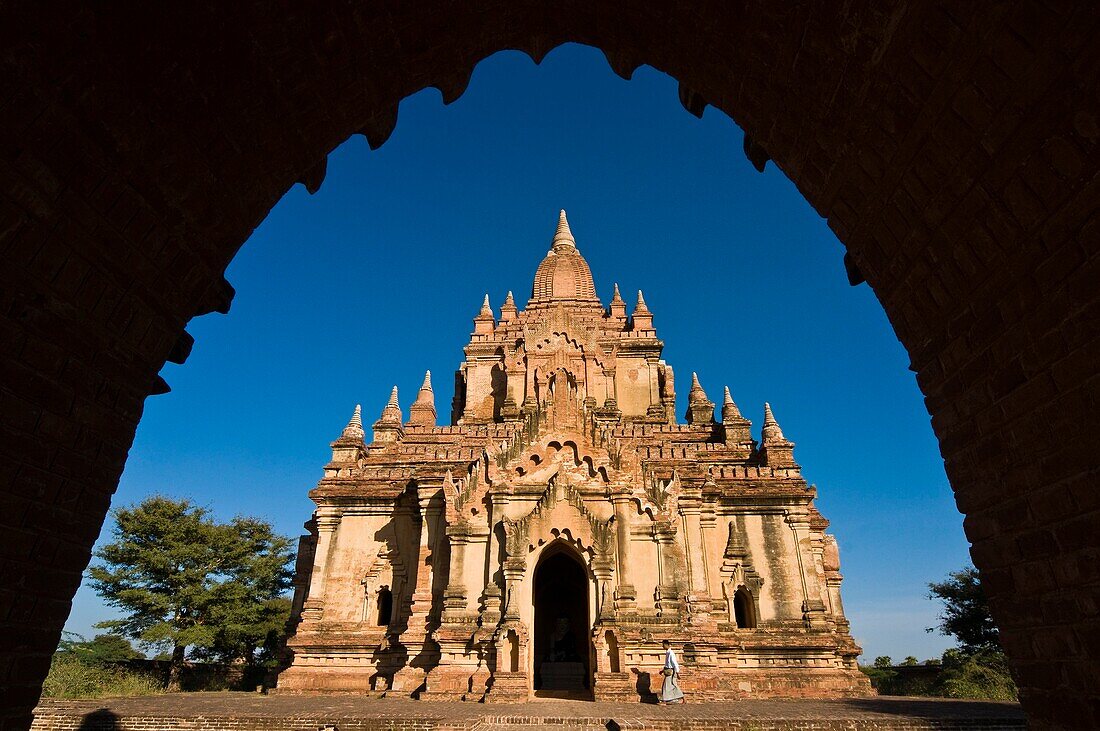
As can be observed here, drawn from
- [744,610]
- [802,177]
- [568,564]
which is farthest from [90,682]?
[802,177]

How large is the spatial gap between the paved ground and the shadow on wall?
0.52 feet

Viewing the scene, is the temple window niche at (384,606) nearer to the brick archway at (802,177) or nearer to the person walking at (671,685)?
the person walking at (671,685)

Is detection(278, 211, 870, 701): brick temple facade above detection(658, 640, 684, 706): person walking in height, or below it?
above

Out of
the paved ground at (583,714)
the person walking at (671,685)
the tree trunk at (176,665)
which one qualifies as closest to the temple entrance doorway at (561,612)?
the paved ground at (583,714)

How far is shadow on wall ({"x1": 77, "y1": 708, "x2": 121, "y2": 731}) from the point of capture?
12.7 meters

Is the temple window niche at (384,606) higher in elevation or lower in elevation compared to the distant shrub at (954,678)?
higher

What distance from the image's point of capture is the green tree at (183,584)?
29641 millimetres

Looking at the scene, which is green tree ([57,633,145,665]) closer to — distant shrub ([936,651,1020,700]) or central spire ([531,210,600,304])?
central spire ([531,210,600,304])

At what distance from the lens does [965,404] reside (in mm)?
4852

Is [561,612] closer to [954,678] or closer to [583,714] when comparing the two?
[583,714]

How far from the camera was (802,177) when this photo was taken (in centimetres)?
598

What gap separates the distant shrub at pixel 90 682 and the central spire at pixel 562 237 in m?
31.1

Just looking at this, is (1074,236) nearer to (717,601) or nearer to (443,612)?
(443,612)

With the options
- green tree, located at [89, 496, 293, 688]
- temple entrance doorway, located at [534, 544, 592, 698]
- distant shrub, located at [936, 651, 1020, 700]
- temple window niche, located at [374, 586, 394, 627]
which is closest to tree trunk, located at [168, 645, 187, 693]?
green tree, located at [89, 496, 293, 688]
